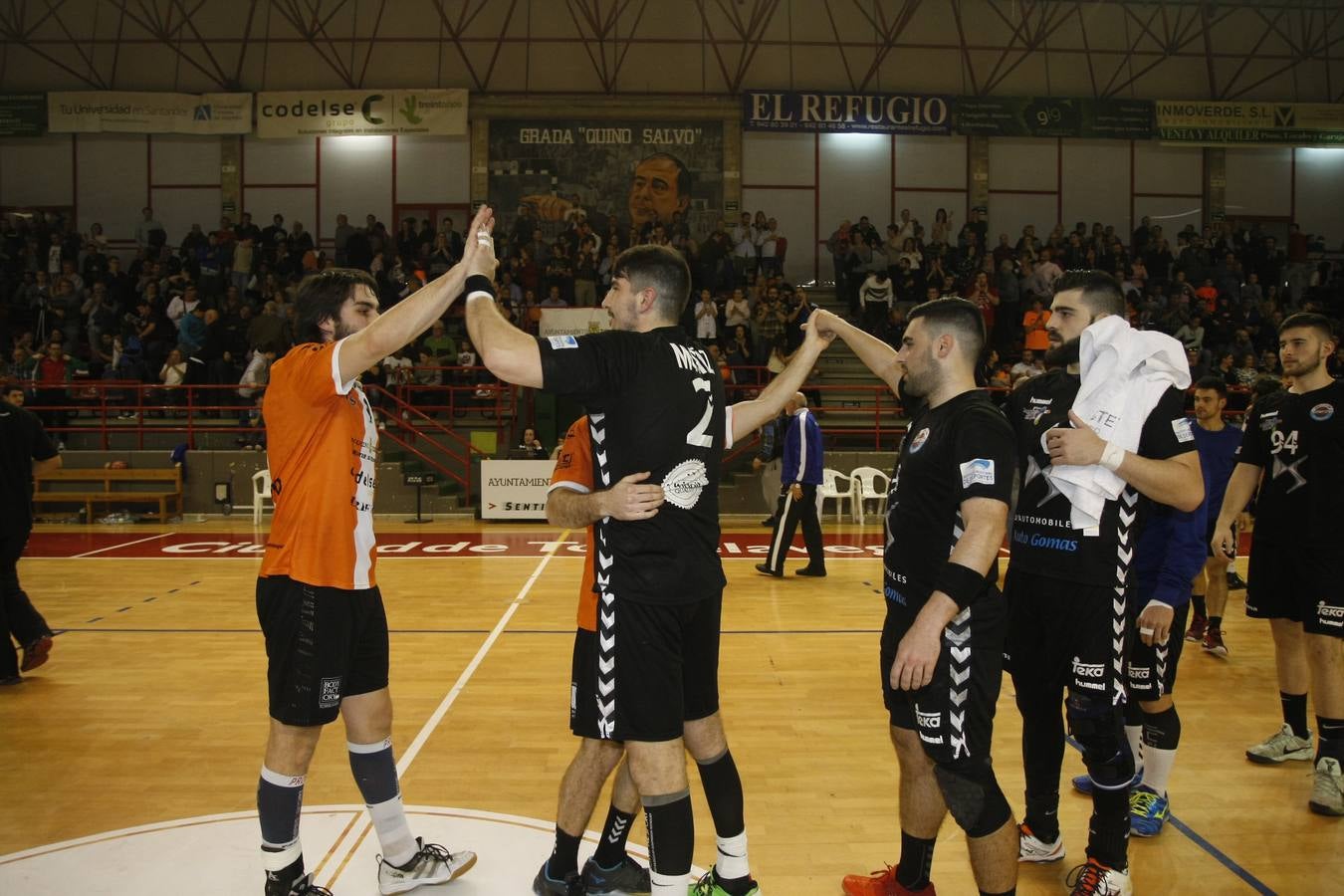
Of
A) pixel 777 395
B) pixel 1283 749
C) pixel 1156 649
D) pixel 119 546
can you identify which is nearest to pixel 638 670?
pixel 777 395

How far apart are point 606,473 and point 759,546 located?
9.79m

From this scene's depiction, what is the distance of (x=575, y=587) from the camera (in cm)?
974

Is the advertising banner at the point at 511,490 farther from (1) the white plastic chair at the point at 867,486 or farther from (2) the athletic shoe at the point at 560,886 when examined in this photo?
(2) the athletic shoe at the point at 560,886

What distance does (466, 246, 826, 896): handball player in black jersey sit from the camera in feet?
9.62

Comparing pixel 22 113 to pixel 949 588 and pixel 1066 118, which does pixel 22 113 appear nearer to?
pixel 1066 118

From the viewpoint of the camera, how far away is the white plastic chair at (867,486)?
1532cm

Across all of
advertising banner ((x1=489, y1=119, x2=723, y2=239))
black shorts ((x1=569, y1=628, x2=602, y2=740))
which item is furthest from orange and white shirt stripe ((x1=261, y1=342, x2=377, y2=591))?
advertising banner ((x1=489, y1=119, x2=723, y2=239))

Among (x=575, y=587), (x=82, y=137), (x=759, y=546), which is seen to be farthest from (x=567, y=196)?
(x=575, y=587)

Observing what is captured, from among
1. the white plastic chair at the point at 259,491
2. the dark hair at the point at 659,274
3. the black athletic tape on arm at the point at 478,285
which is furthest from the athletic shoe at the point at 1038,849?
the white plastic chair at the point at 259,491

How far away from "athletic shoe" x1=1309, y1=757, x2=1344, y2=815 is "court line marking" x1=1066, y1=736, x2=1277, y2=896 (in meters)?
0.66

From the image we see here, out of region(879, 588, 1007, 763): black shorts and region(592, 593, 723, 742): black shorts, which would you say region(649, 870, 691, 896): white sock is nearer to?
region(592, 593, 723, 742): black shorts

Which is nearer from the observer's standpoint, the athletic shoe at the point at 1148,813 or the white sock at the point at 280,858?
the white sock at the point at 280,858

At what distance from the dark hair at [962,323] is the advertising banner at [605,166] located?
21107 mm

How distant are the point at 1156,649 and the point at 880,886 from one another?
164cm
